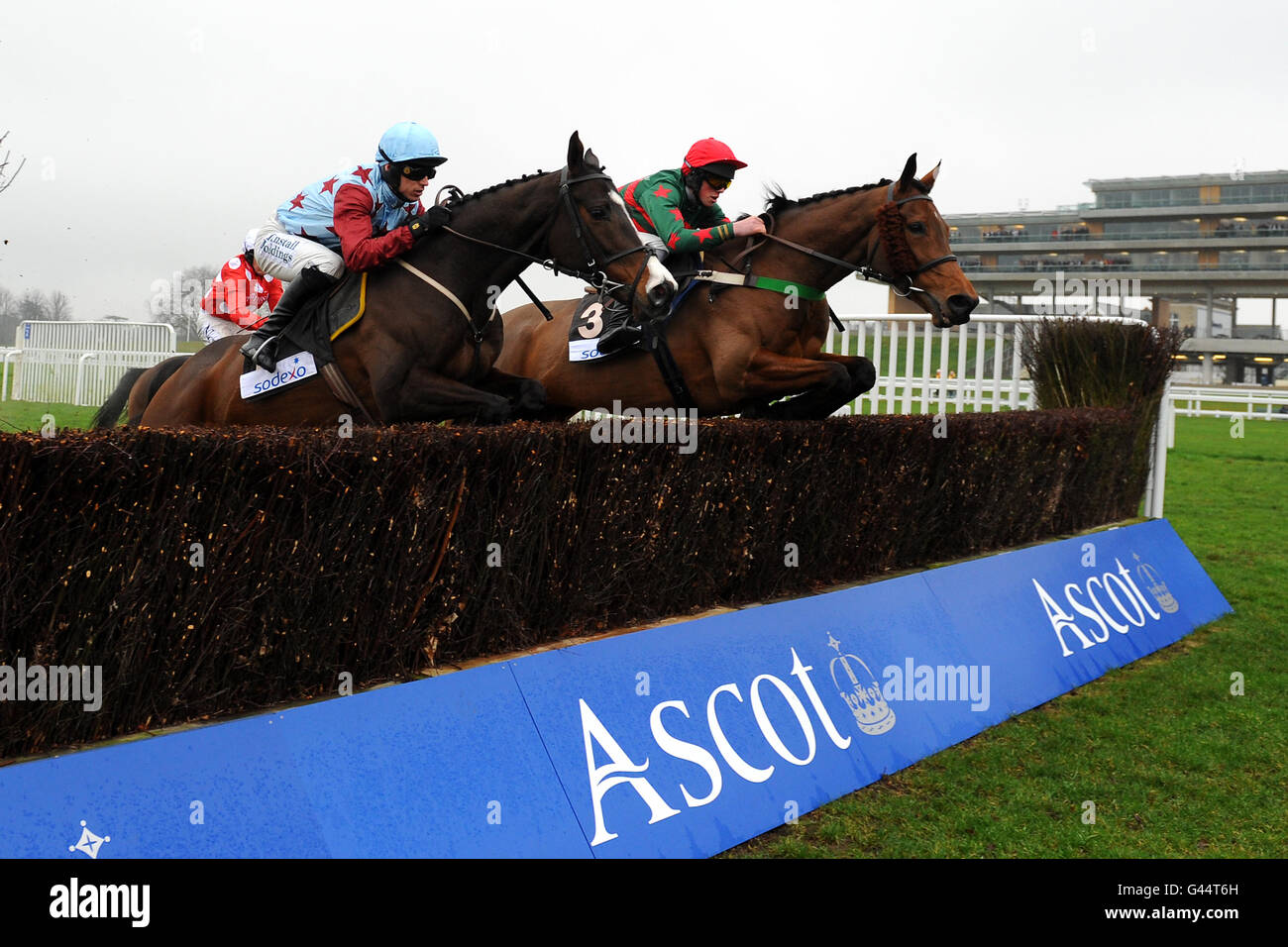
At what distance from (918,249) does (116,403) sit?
14.8 feet

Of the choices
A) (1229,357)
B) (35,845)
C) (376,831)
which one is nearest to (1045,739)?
(376,831)

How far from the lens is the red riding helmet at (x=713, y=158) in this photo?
566cm

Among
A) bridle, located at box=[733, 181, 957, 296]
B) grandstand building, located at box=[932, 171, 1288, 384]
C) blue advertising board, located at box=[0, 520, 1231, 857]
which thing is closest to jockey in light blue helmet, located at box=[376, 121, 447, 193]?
bridle, located at box=[733, 181, 957, 296]

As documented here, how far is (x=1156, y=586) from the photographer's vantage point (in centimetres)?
684

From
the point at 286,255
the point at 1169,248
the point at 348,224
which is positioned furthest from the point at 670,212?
the point at 1169,248

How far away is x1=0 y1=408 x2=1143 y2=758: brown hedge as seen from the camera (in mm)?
2439

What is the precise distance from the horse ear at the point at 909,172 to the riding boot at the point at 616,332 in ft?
4.95

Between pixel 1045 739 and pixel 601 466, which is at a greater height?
A: pixel 601 466

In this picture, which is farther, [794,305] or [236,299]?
[236,299]

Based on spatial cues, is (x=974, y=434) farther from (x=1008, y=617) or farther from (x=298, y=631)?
(x=298, y=631)

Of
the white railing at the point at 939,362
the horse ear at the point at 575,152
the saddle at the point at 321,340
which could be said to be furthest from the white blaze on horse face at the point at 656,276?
the white railing at the point at 939,362

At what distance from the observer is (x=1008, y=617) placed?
528 centimetres

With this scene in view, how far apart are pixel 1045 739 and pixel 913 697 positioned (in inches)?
23.3

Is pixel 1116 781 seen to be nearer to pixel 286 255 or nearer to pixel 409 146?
pixel 409 146
